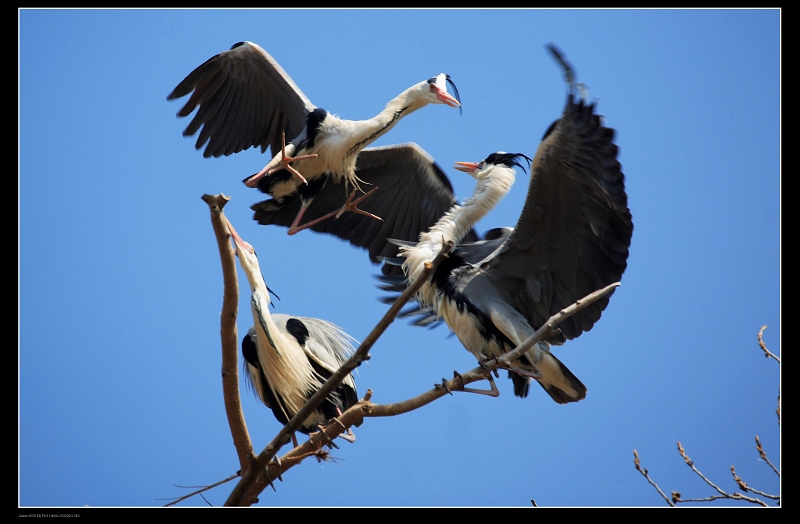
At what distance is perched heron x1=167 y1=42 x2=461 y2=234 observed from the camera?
243 inches

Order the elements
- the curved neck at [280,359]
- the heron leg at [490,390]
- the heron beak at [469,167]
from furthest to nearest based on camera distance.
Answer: the heron beak at [469,167], the curved neck at [280,359], the heron leg at [490,390]

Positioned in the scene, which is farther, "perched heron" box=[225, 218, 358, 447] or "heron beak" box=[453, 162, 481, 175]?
"heron beak" box=[453, 162, 481, 175]

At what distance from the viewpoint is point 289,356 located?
5.15 m

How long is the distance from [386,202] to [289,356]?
200cm

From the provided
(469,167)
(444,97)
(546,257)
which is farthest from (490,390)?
(444,97)

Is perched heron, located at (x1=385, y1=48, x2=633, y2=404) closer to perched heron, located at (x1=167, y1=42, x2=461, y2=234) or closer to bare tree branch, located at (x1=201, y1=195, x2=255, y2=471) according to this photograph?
perched heron, located at (x1=167, y1=42, x2=461, y2=234)

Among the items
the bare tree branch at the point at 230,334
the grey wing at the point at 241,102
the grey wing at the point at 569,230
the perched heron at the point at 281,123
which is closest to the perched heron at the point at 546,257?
the grey wing at the point at 569,230

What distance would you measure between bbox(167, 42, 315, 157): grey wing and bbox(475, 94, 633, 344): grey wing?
2.32 metres

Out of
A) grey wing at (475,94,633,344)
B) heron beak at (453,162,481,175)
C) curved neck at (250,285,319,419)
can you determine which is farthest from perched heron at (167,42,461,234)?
grey wing at (475,94,633,344)

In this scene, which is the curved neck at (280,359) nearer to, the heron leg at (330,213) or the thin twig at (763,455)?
the heron leg at (330,213)

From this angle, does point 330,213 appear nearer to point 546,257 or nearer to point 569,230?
point 546,257

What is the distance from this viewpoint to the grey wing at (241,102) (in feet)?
21.4

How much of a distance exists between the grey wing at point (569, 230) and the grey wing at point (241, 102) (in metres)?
2.32
